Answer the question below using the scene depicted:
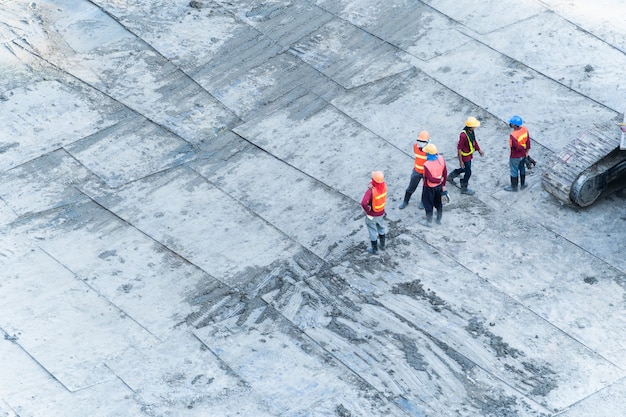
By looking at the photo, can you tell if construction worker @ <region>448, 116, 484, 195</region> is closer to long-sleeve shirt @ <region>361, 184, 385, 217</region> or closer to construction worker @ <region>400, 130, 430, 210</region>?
construction worker @ <region>400, 130, 430, 210</region>

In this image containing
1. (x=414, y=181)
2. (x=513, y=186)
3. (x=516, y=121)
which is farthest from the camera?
(x=513, y=186)

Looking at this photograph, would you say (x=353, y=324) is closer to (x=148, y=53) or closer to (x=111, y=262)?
(x=111, y=262)

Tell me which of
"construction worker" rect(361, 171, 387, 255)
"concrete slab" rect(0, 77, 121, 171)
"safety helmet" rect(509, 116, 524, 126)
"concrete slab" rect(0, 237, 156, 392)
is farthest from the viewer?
"concrete slab" rect(0, 77, 121, 171)

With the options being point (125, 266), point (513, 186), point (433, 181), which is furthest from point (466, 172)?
point (125, 266)

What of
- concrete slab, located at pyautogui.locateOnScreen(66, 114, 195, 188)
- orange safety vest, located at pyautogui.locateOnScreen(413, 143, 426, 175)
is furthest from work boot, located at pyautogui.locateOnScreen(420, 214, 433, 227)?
concrete slab, located at pyautogui.locateOnScreen(66, 114, 195, 188)

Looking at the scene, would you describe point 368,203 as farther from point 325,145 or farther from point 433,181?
point 325,145
